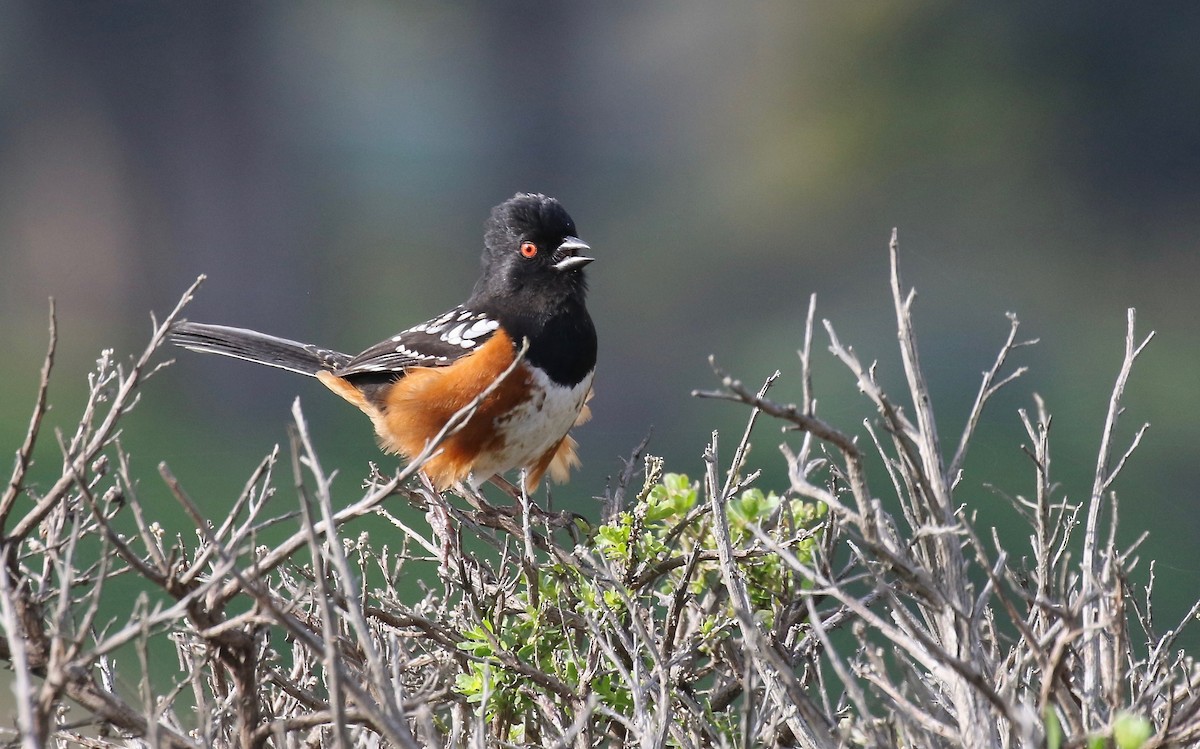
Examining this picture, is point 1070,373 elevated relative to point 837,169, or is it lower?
lower

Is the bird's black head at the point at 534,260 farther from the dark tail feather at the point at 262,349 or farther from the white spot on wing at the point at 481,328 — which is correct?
the dark tail feather at the point at 262,349

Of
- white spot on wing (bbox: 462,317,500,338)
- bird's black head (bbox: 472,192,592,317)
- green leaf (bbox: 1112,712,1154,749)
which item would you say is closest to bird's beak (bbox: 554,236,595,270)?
bird's black head (bbox: 472,192,592,317)

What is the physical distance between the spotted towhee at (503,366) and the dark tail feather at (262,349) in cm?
9

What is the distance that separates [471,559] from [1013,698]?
726mm

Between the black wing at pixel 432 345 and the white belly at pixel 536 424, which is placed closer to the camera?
the white belly at pixel 536 424

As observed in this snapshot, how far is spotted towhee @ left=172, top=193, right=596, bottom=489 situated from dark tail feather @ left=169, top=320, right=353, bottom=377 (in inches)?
3.6

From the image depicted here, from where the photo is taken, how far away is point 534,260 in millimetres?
2324

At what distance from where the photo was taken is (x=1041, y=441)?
3.72 feet

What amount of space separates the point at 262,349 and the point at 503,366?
73 cm

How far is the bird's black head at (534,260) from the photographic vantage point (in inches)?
90.1

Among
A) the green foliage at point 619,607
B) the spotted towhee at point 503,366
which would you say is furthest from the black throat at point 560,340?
the green foliage at point 619,607

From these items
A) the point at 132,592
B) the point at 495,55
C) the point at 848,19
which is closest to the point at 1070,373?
the point at 848,19

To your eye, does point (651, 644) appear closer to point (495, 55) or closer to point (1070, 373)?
point (1070, 373)

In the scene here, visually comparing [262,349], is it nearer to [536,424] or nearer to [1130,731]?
[536,424]
